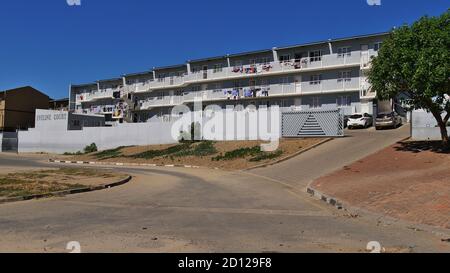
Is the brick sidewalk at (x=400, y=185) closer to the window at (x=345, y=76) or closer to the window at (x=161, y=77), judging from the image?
the window at (x=345, y=76)

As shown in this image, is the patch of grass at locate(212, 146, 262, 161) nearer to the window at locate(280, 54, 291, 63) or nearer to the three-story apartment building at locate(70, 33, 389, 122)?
the three-story apartment building at locate(70, 33, 389, 122)

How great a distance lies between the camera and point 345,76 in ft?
165

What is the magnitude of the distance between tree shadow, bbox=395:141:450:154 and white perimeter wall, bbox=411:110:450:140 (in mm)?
1726

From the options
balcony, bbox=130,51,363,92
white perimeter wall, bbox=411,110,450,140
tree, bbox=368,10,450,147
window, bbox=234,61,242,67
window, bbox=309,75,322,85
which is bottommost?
white perimeter wall, bbox=411,110,450,140

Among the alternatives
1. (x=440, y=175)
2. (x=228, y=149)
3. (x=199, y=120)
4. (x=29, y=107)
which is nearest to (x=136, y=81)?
(x=29, y=107)

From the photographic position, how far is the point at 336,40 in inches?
2005

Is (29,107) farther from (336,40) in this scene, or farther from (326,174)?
(326,174)

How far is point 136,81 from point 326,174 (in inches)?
2290

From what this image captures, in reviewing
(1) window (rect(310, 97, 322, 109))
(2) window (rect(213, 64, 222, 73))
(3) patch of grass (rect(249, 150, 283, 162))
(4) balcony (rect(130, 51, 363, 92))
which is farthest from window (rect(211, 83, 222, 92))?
(3) patch of grass (rect(249, 150, 283, 162))

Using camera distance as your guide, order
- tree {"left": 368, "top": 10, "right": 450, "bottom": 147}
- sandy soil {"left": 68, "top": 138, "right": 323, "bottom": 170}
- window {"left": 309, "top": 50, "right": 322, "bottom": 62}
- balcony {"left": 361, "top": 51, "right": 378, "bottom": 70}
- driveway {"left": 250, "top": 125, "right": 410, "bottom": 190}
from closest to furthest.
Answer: tree {"left": 368, "top": 10, "right": 450, "bottom": 147}
driveway {"left": 250, "top": 125, "right": 410, "bottom": 190}
sandy soil {"left": 68, "top": 138, "right": 323, "bottom": 170}
balcony {"left": 361, "top": 51, "right": 378, "bottom": 70}
window {"left": 309, "top": 50, "right": 322, "bottom": 62}

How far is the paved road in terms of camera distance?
7.01m

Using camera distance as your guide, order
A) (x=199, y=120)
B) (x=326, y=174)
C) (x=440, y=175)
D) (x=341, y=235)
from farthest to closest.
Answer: (x=199, y=120) < (x=326, y=174) < (x=440, y=175) < (x=341, y=235)

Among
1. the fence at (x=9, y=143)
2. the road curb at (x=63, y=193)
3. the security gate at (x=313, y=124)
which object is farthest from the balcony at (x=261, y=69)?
the road curb at (x=63, y=193)
